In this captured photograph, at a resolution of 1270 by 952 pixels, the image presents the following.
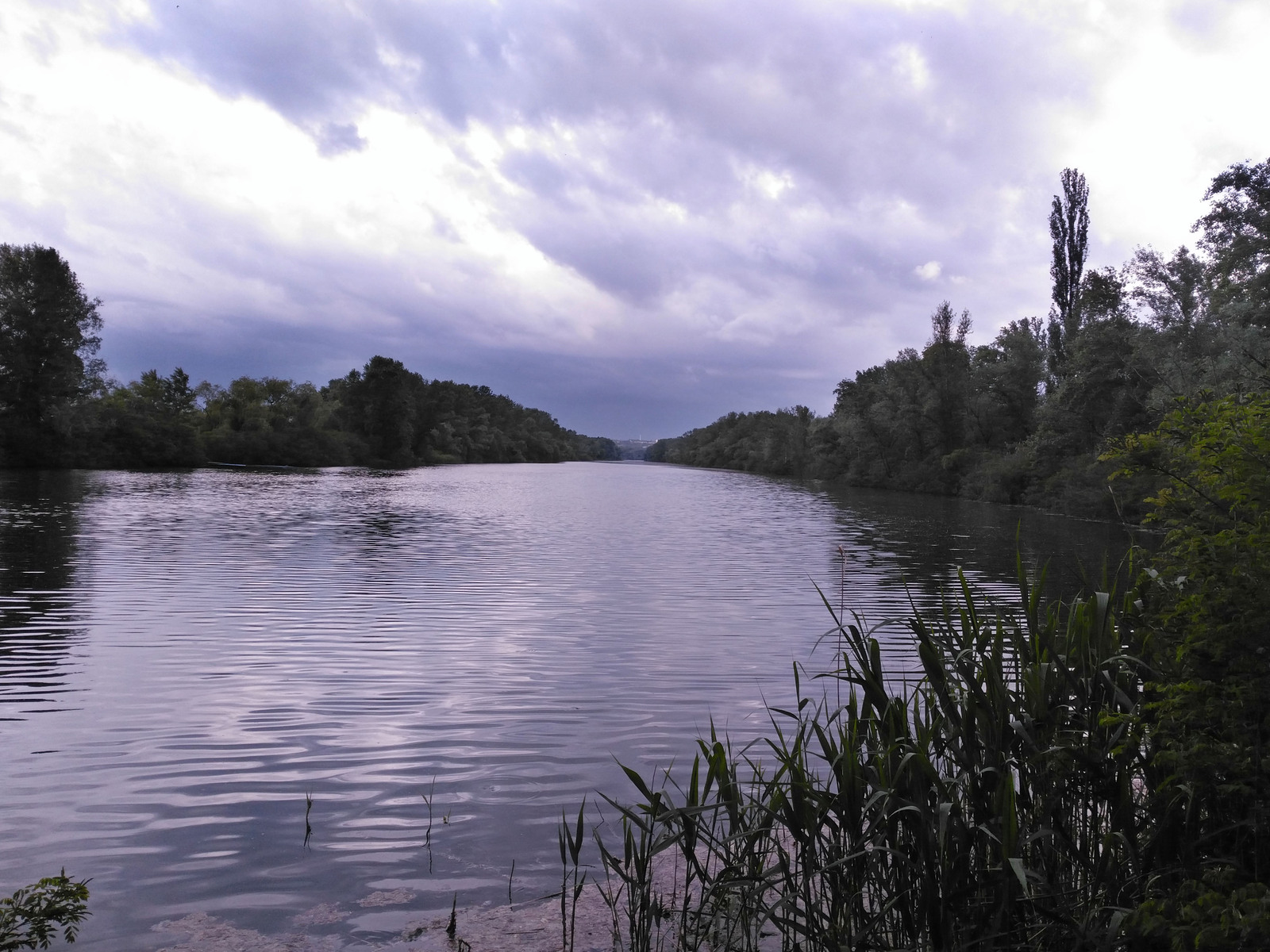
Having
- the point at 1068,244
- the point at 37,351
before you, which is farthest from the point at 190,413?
the point at 1068,244

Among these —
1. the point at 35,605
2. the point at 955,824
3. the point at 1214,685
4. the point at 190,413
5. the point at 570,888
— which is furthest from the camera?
the point at 190,413

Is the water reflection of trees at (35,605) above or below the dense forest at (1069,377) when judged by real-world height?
below

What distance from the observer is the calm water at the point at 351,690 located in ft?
15.0

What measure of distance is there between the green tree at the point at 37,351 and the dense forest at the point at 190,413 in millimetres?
68

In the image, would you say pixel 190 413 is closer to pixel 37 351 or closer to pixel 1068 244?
pixel 37 351

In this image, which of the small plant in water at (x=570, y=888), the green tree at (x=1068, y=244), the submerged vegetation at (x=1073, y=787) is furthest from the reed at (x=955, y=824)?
the green tree at (x=1068, y=244)

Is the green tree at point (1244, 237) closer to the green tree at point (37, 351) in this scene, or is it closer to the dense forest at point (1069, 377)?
the dense forest at point (1069, 377)

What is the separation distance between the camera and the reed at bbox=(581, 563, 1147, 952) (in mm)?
3088

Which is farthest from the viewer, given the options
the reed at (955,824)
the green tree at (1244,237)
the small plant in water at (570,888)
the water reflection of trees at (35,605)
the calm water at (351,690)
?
the green tree at (1244,237)


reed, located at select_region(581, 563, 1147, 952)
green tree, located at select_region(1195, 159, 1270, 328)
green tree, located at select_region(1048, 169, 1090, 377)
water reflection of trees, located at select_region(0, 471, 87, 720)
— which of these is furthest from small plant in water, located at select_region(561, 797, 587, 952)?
green tree, located at select_region(1048, 169, 1090, 377)

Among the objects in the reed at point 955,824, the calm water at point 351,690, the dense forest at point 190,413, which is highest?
the dense forest at point 190,413

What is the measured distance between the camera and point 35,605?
11656 millimetres

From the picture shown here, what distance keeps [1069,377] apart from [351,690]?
40151mm

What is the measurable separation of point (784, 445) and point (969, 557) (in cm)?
8715
